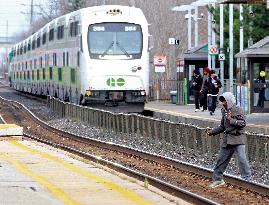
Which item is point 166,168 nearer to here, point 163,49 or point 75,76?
point 75,76

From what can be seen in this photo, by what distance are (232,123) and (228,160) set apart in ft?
3.56

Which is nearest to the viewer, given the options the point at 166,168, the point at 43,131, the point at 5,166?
the point at 5,166

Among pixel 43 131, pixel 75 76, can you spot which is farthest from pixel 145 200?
pixel 75 76

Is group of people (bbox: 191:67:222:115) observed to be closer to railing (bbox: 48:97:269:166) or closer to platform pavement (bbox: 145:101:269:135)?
platform pavement (bbox: 145:101:269:135)

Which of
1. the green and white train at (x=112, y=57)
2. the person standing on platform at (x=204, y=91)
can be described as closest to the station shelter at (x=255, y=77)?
the person standing on platform at (x=204, y=91)

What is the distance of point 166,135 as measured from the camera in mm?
26953

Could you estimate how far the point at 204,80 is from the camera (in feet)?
123

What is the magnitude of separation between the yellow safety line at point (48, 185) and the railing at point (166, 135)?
4.81m

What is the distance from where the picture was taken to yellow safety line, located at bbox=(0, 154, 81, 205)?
46.8 ft

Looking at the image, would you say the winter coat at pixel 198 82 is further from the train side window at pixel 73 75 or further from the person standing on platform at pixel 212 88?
the train side window at pixel 73 75

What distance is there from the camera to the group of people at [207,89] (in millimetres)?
36562

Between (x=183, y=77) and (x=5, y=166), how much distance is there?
28569 mm

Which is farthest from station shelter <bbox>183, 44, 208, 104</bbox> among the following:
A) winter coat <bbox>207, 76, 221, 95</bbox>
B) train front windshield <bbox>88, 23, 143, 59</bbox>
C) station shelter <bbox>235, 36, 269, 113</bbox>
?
train front windshield <bbox>88, 23, 143, 59</bbox>

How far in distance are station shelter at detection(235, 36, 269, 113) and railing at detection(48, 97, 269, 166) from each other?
6.06 m
